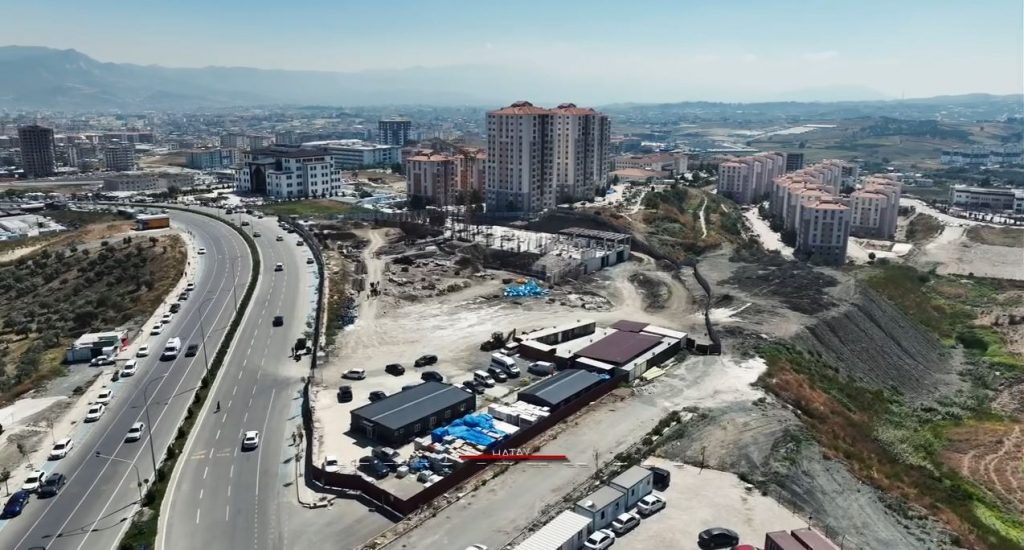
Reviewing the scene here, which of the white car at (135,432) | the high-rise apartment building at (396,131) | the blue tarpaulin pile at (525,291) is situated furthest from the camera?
the high-rise apartment building at (396,131)

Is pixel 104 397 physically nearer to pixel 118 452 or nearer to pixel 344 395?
pixel 118 452

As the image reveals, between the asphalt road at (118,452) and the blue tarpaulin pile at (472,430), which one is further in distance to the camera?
the blue tarpaulin pile at (472,430)

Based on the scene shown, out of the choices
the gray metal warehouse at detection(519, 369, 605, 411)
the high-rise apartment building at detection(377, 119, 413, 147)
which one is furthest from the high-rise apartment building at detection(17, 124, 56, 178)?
the gray metal warehouse at detection(519, 369, 605, 411)

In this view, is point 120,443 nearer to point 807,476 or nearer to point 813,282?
point 807,476

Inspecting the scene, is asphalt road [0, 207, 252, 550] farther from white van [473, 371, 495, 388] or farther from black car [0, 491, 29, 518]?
white van [473, 371, 495, 388]

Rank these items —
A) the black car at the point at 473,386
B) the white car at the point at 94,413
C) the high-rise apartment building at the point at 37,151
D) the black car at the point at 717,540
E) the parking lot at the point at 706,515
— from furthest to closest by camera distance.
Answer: the high-rise apartment building at the point at 37,151 < the black car at the point at 473,386 < the white car at the point at 94,413 < the parking lot at the point at 706,515 < the black car at the point at 717,540

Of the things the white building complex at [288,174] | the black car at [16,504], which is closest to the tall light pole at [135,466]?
the black car at [16,504]

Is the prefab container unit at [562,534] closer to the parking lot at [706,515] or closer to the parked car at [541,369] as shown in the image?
the parking lot at [706,515]

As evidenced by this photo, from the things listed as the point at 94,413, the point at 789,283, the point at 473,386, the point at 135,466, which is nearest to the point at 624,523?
the point at 473,386
